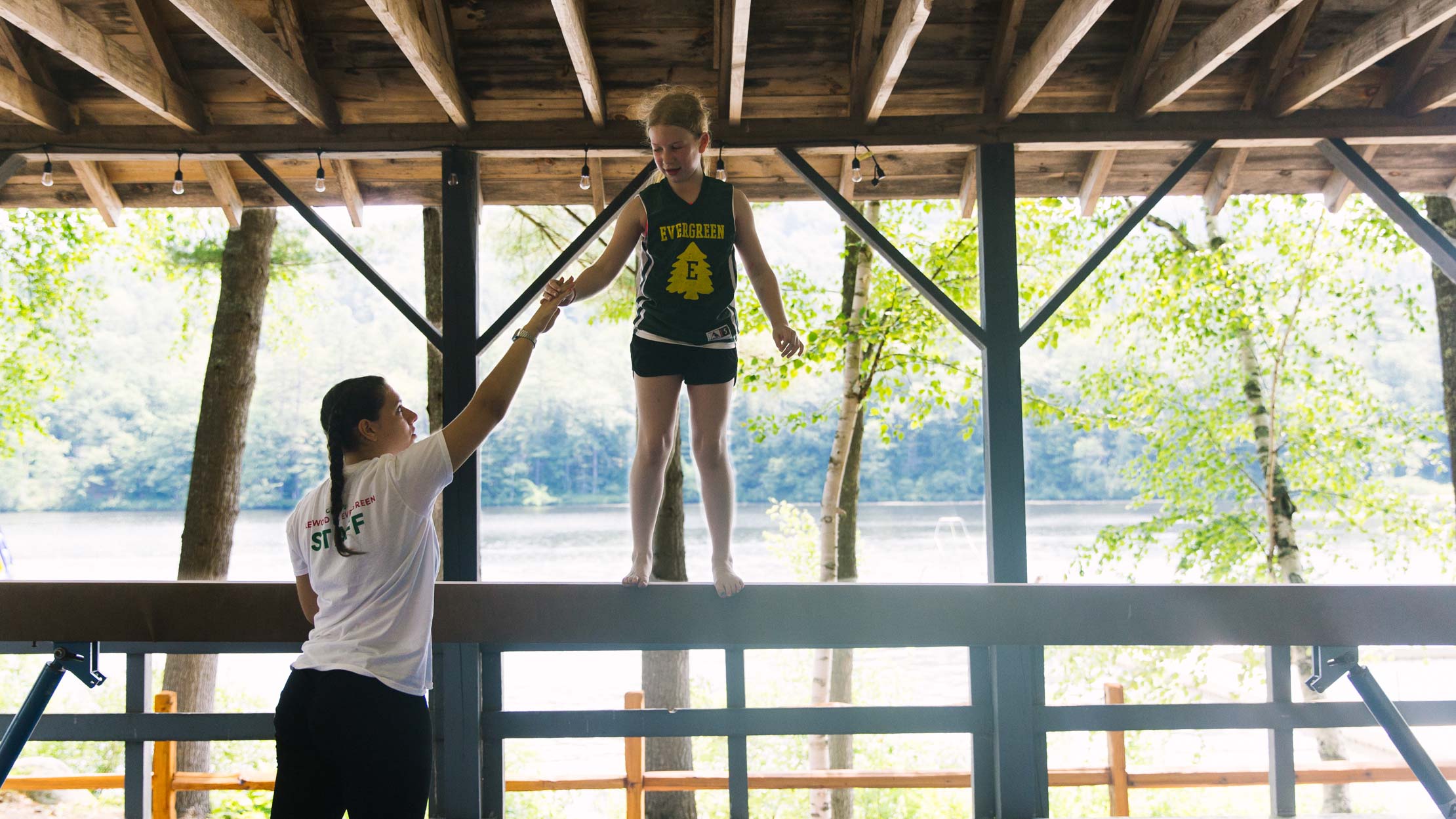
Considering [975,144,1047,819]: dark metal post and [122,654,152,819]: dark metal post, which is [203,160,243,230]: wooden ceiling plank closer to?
[122,654,152,819]: dark metal post

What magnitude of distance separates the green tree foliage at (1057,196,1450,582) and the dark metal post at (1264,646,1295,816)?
6507 millimetres

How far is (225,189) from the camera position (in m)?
4.64

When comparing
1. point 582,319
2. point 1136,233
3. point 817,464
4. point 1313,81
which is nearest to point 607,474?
point 582,319

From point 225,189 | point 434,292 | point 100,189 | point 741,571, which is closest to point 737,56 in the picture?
point 225,189

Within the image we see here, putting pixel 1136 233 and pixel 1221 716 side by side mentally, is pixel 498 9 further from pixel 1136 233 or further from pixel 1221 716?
pixel 1136 233

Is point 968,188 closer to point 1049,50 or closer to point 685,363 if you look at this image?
Result: point 1049,50

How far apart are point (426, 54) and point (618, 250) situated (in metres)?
1.34

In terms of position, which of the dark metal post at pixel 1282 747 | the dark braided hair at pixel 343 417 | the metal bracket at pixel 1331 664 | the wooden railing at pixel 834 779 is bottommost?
the wooden railing at pixel 834 779

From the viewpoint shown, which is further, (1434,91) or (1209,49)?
(1434,91)

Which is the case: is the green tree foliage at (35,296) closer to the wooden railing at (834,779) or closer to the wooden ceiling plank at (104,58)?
the wooden railing at (834,779)

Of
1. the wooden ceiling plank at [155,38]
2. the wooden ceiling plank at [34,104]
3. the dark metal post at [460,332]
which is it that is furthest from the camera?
the dark metal post at [460,332]

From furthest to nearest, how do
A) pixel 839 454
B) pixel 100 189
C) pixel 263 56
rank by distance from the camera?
pixel 839 454, pixel 100 189, pixel 263 56

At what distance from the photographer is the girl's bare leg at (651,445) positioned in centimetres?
248

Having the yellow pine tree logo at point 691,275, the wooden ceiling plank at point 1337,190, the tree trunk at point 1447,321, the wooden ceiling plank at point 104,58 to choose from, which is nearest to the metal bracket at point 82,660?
the yellow pine tree logo at point 691,275
